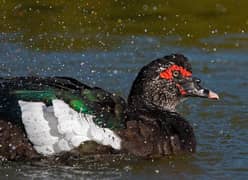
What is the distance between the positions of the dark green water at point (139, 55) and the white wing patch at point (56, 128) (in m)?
0.18

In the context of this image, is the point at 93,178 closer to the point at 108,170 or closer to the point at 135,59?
the point at 108,170

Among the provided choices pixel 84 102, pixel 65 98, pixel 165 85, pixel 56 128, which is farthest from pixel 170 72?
pixel 56 128

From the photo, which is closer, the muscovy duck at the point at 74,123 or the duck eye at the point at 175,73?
the muscovy duck at the point at 74,123

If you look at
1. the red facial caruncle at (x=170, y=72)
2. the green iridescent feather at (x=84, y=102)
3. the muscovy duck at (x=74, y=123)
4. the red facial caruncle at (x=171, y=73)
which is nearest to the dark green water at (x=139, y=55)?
the muscovy duck at (x=74, y=123)

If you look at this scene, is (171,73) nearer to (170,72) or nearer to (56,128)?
(170,72)

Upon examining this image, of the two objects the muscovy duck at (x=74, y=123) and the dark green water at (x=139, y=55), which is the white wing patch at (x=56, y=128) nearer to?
the muscovy duck at (x=74, y=123)

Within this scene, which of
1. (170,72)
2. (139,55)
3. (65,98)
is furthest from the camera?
(139,55)

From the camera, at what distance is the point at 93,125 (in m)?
9.24

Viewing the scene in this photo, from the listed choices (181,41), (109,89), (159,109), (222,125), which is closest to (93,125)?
(159,109)

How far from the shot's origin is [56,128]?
916 centimetres

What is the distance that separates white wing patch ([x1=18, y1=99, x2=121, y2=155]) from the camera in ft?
30.0

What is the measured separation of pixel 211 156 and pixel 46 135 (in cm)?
146

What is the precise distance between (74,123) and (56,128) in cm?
15

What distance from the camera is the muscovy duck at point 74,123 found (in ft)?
30.1
